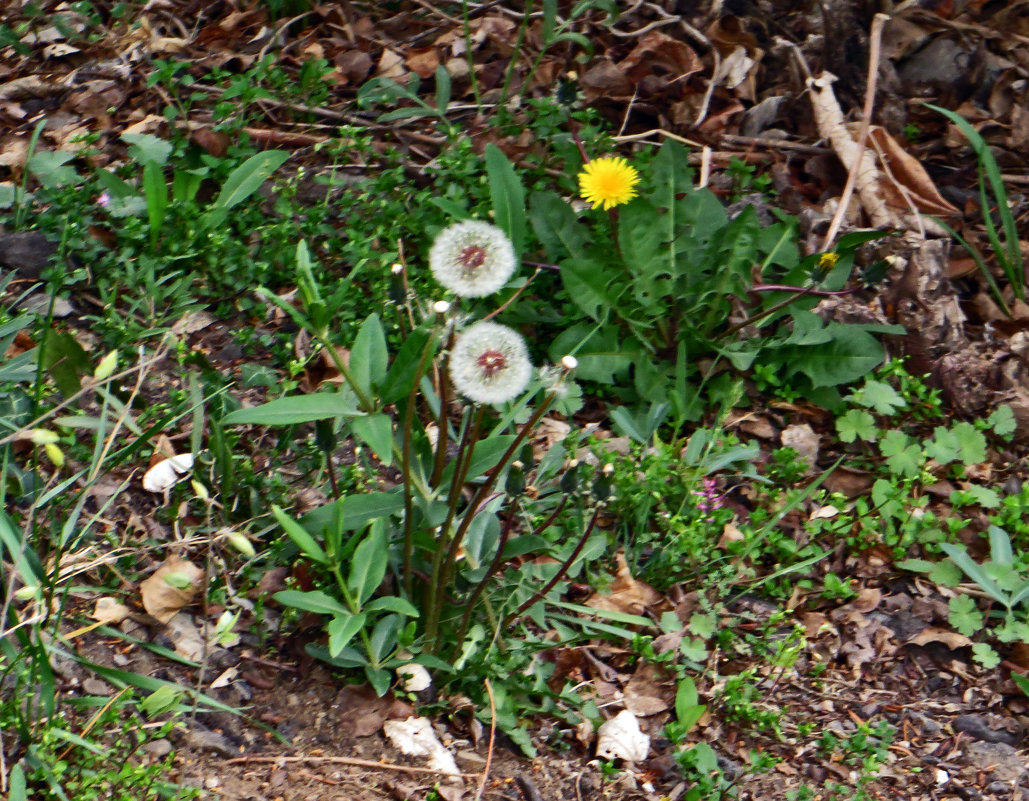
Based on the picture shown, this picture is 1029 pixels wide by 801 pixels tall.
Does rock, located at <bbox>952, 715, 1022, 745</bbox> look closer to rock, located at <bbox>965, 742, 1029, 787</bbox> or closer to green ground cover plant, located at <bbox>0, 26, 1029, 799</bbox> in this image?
rock, located at <bbox>965, 742, 1029, 787</bbox>

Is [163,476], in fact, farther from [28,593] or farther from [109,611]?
[28,593]

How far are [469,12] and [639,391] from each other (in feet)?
6.94

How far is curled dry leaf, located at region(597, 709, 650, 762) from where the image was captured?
2.33m

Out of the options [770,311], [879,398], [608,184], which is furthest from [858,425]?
[608,184]

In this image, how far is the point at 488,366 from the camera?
1.91m

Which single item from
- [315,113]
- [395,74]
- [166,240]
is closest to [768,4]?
[395,74]

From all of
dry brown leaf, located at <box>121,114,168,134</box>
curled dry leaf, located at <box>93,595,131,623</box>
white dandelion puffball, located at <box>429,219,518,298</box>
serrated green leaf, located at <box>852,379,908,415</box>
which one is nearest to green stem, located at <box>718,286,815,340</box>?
serrated green leaf, located at <box>852,379,908,415</box>

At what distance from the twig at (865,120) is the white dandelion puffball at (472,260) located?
1786 millimetres

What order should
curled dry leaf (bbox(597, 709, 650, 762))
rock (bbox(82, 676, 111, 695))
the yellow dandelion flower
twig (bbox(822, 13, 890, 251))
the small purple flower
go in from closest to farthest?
rock (bbox(82, 676, 111, 695)), curled dry leaf (bbox(597, 709, 650, 762)), the small purple flower, the yellow dandelion flower, twig (bbox(822, 13, 890, 251))

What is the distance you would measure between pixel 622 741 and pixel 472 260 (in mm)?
1212

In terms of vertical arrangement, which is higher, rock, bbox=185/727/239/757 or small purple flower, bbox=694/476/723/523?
rock, bbox=185/727/239/757

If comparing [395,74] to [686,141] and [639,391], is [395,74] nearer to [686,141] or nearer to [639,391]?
[686,141]

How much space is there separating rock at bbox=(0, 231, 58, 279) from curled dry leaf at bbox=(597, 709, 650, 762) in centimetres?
214

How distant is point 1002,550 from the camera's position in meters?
2.71
